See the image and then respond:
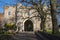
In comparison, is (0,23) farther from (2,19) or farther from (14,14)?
(14,14)

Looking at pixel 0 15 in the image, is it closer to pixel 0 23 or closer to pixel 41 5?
pixel 0 23

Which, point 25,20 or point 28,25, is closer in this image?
point 25,20

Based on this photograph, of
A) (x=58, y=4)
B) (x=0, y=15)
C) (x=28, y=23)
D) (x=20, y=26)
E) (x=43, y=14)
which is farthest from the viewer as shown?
(x=0, y=15)

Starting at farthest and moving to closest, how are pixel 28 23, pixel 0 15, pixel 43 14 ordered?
pixel 0 15 → pixel 28 23 → pixel 43 14

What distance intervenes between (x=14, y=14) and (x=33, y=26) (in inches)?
344

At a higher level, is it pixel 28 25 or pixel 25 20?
pixel 25 20

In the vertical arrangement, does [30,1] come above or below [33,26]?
above

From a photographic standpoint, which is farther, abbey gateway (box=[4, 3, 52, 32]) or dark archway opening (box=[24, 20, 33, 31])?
dark archway opening (box=[24, 20, 33, 31])

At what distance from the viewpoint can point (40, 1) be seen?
3331 centimetres

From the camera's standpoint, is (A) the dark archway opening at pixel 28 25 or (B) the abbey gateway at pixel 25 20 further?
(A) the dark archway opening at pixel 28 25

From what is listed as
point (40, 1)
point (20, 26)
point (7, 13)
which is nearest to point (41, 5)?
point (40, 1)

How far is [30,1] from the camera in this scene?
104 feet

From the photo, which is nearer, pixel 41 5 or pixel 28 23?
pixel 41 5

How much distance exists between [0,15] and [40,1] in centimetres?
4040
